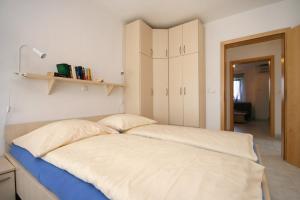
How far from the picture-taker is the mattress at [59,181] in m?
0.81

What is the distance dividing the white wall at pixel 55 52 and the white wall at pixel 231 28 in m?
1.80

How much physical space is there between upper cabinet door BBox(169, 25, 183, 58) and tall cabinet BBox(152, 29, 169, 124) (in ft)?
0.28

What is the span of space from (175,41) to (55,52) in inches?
81.7

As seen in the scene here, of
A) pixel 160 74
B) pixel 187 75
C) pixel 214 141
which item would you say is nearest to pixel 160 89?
pixel 160 74

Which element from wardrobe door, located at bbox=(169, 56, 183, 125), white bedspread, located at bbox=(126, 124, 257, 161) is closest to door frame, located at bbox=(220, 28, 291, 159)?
wardrobe door, located at bbox=(169, 56, 183, 125)

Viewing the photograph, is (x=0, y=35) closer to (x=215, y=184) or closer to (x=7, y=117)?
(x=7, y=117)

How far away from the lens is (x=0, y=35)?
1.51 metres

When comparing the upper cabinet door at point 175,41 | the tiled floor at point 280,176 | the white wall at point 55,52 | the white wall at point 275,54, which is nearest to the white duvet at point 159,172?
the white wall at point 55,52

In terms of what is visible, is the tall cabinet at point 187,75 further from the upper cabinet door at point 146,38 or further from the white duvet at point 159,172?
the white duvet at point 159,172

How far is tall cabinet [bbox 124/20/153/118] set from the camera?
275cm

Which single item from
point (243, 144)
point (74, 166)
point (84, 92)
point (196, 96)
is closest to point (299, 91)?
point (196, 96)

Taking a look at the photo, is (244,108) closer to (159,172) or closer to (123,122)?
(123,122)

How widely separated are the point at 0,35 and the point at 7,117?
0.81m

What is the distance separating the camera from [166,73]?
3109 millimetres
